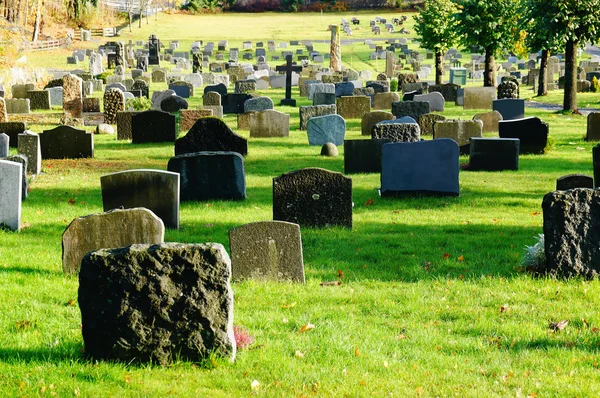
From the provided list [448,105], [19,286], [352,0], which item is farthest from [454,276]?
Result: [352,0]

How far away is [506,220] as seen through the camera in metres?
13.7

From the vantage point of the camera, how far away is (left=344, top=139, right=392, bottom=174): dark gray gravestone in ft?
59.0

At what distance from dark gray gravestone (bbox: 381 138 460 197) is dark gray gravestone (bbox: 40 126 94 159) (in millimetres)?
8776

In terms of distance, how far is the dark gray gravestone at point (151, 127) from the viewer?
2378 centimetres

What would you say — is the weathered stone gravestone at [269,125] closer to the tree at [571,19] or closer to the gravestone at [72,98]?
the gravestone at [72,98]

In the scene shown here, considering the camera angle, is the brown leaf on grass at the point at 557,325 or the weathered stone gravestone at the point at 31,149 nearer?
the brown leaf on grass at the point at 557,325

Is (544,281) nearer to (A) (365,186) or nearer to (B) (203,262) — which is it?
(B) (203,262)

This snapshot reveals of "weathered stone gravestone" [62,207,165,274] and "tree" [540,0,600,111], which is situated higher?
"tree" [540,0,600,111]

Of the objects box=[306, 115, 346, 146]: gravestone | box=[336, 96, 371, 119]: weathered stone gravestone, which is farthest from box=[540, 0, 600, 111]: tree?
box=[306, 115, 346, 146]: gravestone

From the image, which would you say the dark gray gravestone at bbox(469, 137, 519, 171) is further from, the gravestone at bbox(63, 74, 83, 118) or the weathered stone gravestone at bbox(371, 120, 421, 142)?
the gravestone at bbox(63, 74, 83, 118)

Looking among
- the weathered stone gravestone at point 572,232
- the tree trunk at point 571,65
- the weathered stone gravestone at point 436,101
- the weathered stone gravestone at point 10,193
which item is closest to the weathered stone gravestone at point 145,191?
the weathered stone gravestone at point 10,193

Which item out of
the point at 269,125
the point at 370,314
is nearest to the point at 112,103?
the point at 269,125

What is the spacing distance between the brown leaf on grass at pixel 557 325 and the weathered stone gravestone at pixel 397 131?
10.5 metres

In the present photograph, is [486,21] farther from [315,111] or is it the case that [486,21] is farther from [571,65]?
[315,111]
